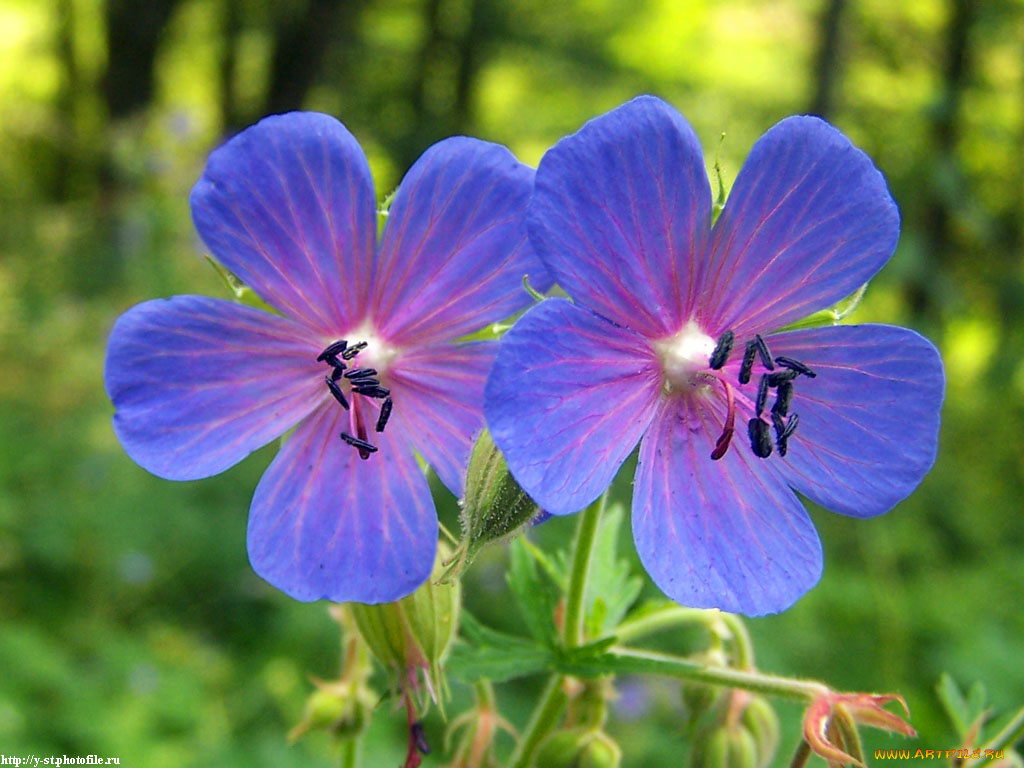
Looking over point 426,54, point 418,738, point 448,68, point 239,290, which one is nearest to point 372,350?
point 239,290

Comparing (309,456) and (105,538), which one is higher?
(309,456)

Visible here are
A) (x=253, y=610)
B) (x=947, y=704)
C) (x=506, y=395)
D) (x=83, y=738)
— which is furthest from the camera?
(x=253, y=610)

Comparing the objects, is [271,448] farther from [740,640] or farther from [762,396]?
[762,396]

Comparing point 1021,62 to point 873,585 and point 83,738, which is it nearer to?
point 873,585

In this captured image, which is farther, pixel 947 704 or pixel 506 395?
pixel 947 704

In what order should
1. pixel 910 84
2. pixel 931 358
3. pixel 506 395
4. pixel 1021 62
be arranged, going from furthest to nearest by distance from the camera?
1. pixel 910 84
2. pixel 1021 62
3. pixel 931 358
4. pixel 506 395

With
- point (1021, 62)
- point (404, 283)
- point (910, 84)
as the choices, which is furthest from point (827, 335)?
point (910, 84)
